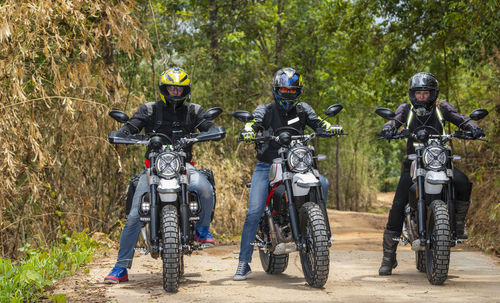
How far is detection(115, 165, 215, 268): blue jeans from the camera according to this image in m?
6.69

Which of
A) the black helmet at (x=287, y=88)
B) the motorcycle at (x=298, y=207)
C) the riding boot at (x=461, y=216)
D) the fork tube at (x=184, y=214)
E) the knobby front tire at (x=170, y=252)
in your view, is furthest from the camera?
the black helmet at (x=287, y=88)

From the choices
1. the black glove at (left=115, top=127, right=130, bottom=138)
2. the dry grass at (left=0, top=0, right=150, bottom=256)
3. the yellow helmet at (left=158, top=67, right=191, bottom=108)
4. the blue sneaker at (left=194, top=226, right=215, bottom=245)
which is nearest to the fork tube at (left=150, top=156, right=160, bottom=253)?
the blue sneaker at (left=194, top=226, right=215, bottom=245)

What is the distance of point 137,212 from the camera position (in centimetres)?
668

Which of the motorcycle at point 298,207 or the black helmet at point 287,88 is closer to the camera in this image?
the motorcycle at point 298,207

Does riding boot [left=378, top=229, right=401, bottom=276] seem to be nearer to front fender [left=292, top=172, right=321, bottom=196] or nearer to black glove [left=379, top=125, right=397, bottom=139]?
black glove [left=379, top=125, right=397, bottom=139]

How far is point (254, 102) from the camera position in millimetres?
19547

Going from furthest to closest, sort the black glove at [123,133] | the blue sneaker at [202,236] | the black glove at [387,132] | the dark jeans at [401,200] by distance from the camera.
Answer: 1. the dark jeans at [401,200]
2. the black glove at [387,132]
3. the blue sneaker at [202,236]
4. the black glove at [123,133]

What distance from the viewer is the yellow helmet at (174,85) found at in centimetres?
693

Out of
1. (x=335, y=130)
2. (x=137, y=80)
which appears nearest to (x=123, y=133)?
(x=335, y=130)

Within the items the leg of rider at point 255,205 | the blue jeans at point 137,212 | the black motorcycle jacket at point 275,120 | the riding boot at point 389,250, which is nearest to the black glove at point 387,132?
the black motorcycle jacket at point 275,120

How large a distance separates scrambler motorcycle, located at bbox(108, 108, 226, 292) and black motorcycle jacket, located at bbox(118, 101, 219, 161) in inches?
13.6

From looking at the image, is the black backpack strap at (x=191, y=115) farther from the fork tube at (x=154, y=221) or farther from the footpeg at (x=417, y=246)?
the footpeg at (x=417, y=246)

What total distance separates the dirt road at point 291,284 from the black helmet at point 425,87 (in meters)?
1.87

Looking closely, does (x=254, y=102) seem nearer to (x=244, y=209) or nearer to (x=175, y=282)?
(x=244, y=209)
